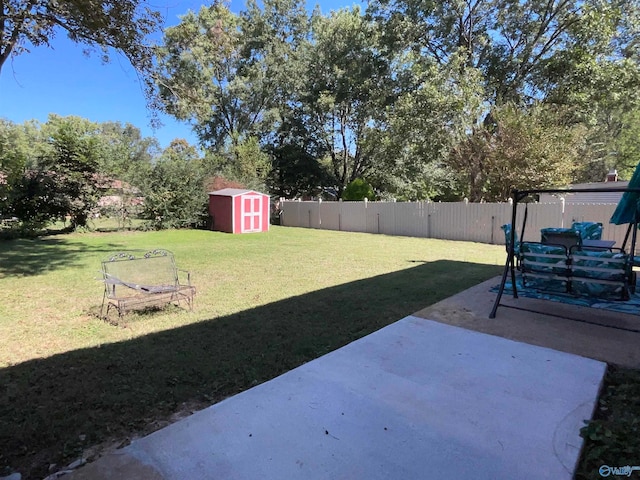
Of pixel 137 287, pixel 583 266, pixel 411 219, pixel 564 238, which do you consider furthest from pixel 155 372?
pixel 411 219

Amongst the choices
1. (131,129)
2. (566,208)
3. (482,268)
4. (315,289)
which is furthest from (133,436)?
(131,129)

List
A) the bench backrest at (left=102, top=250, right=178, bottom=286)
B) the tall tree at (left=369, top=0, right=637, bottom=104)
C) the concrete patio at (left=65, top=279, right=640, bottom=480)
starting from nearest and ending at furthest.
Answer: the concrete patio at (left=65, top=279, right=640, bottom=480), the bench backrest at (left=102, top=250, right=178, bottom=286), the tall tree at (left=369, top=0, right=637, bottom=104)

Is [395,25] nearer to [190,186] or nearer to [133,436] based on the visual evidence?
[190,186]

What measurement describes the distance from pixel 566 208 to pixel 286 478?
1223 cm

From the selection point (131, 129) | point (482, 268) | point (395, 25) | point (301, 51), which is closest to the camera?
point (482, 268)

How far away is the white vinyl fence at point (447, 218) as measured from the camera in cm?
1109

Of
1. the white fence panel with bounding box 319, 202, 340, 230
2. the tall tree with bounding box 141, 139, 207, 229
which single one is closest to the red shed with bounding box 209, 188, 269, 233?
the tall tree with bounding box 141, 139, 207, 229

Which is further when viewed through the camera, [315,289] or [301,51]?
[301,51]

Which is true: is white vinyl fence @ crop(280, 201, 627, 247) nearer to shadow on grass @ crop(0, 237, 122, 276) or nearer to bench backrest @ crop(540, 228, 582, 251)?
bench backrest @ crop(540, 228, 582, 251)

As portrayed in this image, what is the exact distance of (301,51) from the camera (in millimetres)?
25578

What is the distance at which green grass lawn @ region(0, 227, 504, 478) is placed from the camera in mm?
2527

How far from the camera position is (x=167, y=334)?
13.7ft

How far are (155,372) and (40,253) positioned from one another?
925 centimetres

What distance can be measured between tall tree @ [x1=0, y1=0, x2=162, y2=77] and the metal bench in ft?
14.4
